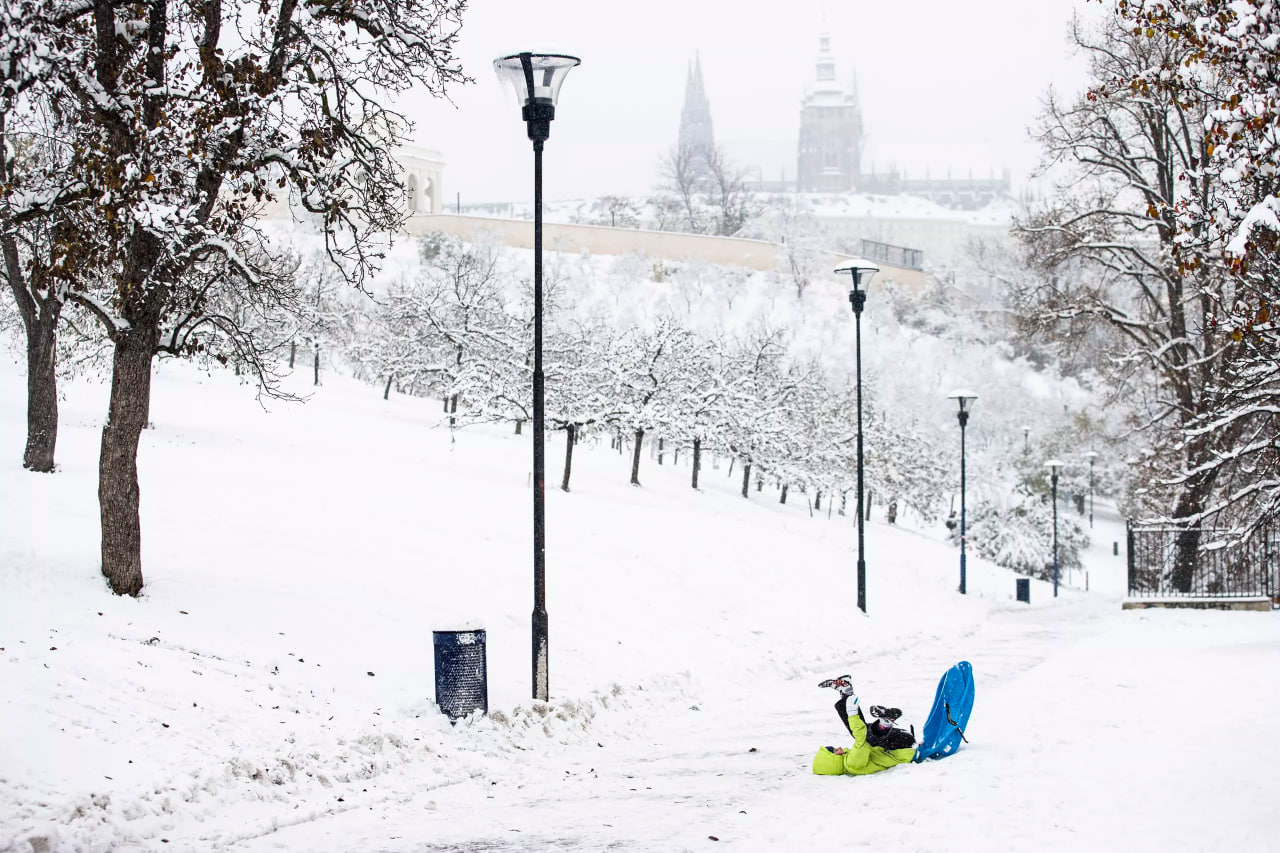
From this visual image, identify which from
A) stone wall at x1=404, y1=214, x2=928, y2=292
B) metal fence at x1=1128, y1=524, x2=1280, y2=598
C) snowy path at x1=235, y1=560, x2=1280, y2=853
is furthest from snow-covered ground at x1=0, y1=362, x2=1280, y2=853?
stone wall at x1=404, y1=214, x2=928, y2=292

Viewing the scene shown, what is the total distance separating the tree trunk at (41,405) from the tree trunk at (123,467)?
7.94 metres

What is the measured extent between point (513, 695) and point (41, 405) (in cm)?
1097

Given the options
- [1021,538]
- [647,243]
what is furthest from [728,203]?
[1021,538]

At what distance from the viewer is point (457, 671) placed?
10.6 m

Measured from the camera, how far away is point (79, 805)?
24.0ft

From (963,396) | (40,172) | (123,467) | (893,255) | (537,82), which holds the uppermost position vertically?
(893,255)

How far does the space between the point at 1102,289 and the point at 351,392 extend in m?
30.9

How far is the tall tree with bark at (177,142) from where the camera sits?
33.0ft

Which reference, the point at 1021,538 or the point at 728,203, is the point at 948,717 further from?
the point at 728,203

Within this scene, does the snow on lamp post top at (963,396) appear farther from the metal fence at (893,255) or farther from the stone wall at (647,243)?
the metal fence at (893,255)

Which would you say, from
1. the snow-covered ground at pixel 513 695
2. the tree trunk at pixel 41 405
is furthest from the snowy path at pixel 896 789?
the tree trunk at pixel 41 405

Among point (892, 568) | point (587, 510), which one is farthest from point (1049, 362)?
point (587, 510)

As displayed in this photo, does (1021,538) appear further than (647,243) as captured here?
No

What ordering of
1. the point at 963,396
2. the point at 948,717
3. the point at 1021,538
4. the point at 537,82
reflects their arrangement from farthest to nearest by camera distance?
1. the point at 1021,538
2. the point at 963,396
3. the point at 537,82
4. the point at 948,717
